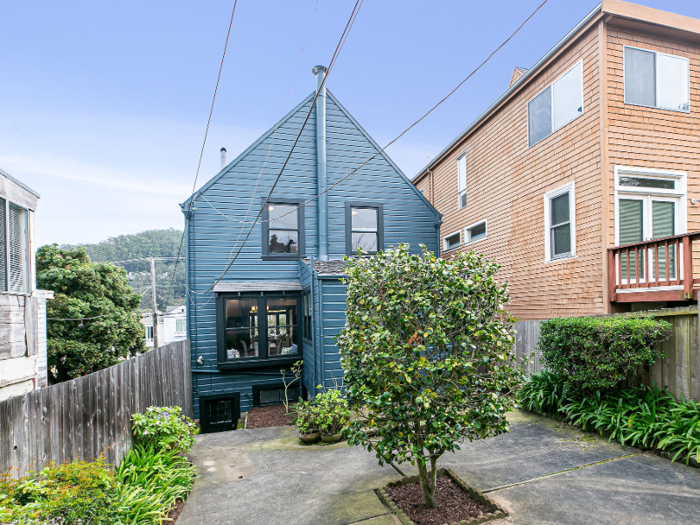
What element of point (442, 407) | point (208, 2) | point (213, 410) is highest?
point (208, 2)

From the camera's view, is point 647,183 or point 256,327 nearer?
point 647,183

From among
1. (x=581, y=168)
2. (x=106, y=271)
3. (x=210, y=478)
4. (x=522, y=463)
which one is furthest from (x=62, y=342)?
(x=581, y=168)

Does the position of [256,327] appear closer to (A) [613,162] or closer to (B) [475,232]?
(B) [475,232]

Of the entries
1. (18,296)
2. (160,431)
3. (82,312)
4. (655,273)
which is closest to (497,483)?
(655,273)

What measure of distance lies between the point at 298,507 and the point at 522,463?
2724 millimetres

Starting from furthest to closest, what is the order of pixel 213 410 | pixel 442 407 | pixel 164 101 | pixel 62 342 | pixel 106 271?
pixel 164 101
pixel 106 271
pixel 62 342
pixel 213 410
pixel 442 407

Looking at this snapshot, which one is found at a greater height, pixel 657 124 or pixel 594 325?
pixel 657 124

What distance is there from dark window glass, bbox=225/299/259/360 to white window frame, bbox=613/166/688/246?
8433 millimetres

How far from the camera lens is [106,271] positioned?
16.3 m

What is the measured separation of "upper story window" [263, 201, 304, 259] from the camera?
36.4ft

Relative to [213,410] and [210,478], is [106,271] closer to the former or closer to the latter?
[213,410]

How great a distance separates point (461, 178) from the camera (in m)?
12.5

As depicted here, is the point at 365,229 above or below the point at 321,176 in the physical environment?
below

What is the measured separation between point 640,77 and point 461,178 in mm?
5388
